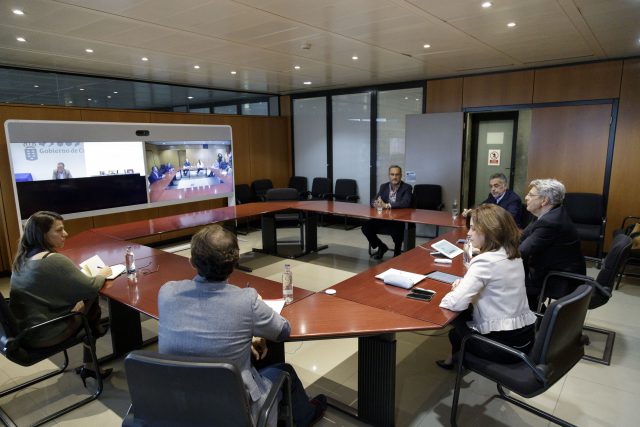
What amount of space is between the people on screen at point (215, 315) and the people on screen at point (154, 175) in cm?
486

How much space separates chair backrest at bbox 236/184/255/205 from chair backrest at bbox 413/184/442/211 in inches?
120

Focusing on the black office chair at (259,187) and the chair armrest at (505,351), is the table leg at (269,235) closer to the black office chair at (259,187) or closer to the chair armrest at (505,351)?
the black office chair at (259,187)

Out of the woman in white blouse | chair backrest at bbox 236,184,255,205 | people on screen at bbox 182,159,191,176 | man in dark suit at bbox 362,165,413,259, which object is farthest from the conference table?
chair backrest at bbox 236,184,255,205

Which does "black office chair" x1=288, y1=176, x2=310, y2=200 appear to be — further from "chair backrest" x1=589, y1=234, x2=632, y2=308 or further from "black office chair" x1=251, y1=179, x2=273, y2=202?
"chair backrest" x1=589, y1=234, x2=632, y2=308

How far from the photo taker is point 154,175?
20.1 ft

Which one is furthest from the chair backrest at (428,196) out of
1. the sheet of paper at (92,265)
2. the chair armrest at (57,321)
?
the chair armrest at (57,321)

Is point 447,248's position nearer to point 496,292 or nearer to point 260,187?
point 496,292

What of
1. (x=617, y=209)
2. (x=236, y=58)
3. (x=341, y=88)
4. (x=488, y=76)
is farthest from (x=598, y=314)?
(x=341, y=88)

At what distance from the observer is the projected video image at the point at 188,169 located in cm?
615

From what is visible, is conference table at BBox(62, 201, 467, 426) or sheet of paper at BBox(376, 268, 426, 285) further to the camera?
sheet of paper at BBox(376, 268, 426, 285)

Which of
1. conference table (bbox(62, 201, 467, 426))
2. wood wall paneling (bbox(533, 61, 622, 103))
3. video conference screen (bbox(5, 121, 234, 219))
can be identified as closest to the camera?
conference table (bbox(62, 201, 467, 426))

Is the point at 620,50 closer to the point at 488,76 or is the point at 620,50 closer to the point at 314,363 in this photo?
the point at 488,76

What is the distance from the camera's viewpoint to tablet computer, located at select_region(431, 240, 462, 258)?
3.21 metres

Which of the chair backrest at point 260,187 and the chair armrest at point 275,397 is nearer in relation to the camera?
the chair armrest at point 275,397
